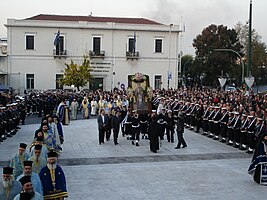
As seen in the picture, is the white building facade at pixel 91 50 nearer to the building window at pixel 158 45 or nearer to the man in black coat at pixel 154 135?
the building window at pixel 158 45

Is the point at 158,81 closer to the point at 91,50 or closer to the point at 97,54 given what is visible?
the point at 97,54

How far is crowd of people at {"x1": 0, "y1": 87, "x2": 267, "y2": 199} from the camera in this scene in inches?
317

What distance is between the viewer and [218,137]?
72.6ft

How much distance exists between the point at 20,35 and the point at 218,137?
39.8 meters

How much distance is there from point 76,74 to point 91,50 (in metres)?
6.21

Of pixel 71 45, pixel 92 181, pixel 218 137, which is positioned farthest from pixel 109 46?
pixel 92 181

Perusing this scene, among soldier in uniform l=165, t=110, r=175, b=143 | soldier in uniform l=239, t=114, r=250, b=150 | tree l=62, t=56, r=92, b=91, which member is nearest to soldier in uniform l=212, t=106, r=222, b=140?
soldier in uniform l=165, t=110, r=175, b=143

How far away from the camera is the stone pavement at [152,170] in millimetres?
11805

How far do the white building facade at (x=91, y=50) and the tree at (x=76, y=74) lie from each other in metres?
3.48

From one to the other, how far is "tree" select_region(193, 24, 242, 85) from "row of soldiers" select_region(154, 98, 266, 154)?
41729 millimetres

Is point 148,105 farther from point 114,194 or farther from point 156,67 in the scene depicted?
point 156,67

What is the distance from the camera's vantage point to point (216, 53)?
2635 inches

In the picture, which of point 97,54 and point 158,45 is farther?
point 158,45

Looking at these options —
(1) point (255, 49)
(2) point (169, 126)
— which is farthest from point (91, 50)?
(2) point (169, 126)
